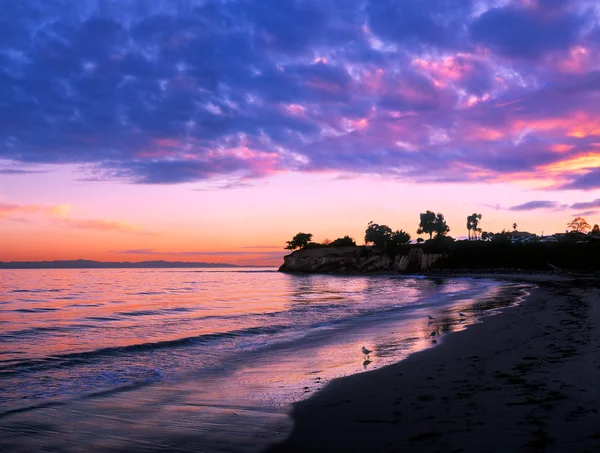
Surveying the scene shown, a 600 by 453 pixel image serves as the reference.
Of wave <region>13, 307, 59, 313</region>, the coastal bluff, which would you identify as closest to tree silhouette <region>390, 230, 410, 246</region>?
the coastal bluff

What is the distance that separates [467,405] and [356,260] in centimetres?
15854

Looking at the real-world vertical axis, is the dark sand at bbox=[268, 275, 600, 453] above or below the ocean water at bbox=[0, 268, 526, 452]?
above

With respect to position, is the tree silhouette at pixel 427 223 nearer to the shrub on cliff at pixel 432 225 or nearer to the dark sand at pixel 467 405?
the shrub on cliff at pixel 432 225

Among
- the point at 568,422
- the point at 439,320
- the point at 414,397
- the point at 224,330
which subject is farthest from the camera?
the point at 439,320

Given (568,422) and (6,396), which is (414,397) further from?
(6,396)

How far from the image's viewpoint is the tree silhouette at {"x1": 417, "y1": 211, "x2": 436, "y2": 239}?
600 ft

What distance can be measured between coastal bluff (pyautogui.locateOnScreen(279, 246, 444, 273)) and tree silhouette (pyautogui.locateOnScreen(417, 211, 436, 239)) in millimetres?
26440

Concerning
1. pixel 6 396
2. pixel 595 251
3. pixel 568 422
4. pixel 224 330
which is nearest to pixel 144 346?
pixel 224 330

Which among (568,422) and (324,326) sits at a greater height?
(568,422)

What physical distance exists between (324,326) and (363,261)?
463 ft

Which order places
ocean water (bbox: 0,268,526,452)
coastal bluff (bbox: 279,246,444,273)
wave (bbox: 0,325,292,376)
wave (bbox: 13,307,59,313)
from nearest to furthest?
1. ocean water (bbox: 0,268,526,452)
2. wave (bbox: 0,325,292,376)
3. wave (bbox: 13,307,59,313)
4. coastal bluff (bbox: 279,246,444,273)

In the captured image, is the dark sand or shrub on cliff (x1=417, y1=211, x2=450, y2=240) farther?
shrub on cliff (x1=417, y1=211, x2=450, y2=240)

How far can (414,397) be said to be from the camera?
799 centimetres

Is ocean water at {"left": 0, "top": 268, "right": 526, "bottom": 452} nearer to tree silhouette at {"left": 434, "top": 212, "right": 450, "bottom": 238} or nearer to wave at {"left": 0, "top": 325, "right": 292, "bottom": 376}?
wave at {"left": 0, "top": 325, "right": 292, "bottom": 376}
